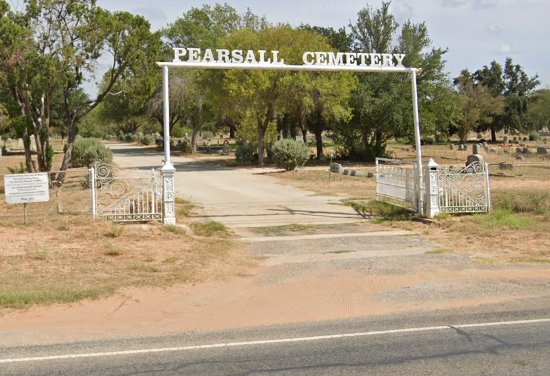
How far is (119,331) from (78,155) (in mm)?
28724

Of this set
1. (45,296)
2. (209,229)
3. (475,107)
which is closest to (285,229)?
(209,229)

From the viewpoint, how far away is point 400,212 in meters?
16.3

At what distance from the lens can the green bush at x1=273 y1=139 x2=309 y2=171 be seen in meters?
30.5

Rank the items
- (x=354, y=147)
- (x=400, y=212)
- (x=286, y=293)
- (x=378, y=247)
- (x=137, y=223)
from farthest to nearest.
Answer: (x=354, y=147) → (x=400, y=212) → (x=137, y=223) → (x=378, y=247) → (x=286, y=293)

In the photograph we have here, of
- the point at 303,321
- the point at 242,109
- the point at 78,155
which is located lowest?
the point at 303,321

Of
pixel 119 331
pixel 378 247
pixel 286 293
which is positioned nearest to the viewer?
pixel 119 331

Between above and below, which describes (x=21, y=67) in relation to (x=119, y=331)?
above

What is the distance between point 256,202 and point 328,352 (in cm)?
1346

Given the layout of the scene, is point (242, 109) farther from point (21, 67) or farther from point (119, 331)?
point (119, 331)

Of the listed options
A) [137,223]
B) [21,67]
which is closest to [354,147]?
[21,67]

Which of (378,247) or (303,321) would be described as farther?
(378,247)

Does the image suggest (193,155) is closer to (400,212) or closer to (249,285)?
(400,212)

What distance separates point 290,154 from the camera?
30.4 meters

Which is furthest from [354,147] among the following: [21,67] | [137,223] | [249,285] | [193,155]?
[249,285]
